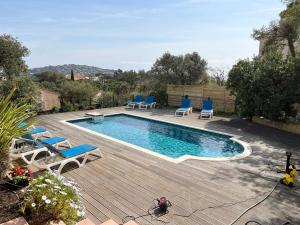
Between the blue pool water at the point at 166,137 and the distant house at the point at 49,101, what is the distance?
8.16 ft

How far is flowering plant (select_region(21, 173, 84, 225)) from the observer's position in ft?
8.10

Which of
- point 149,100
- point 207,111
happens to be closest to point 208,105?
point 207,111

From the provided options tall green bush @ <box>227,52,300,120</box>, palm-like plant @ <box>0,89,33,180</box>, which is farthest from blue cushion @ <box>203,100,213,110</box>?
palm-like plant @ <box>0,89,33,180</box>

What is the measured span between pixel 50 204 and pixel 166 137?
296 inches

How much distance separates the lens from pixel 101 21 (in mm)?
14133

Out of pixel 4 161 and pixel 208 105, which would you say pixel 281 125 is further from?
pixel 4 161

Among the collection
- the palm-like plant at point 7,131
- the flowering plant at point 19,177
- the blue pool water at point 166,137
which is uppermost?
the palm-like plant at point 7,131

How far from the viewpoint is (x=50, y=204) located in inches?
97.1

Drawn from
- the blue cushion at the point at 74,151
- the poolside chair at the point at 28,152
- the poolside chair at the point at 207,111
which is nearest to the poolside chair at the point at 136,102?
the poolside chair at the point at 207,111

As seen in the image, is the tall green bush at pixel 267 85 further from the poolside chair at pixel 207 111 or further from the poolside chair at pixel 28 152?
the poolside chair at pixel 28 152

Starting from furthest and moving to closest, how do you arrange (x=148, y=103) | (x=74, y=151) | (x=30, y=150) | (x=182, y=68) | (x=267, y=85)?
1. (x=182, y=68)
2. (x=148, y=103)
3. (x=267, y=85)
4. (x=30, y=150)
5. (x=74, y=151)

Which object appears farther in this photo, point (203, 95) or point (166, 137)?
point (203, 95)

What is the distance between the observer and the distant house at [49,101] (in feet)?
41.7

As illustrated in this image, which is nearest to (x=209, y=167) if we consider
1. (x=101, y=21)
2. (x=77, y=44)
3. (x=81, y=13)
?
(x=81, y=13)
